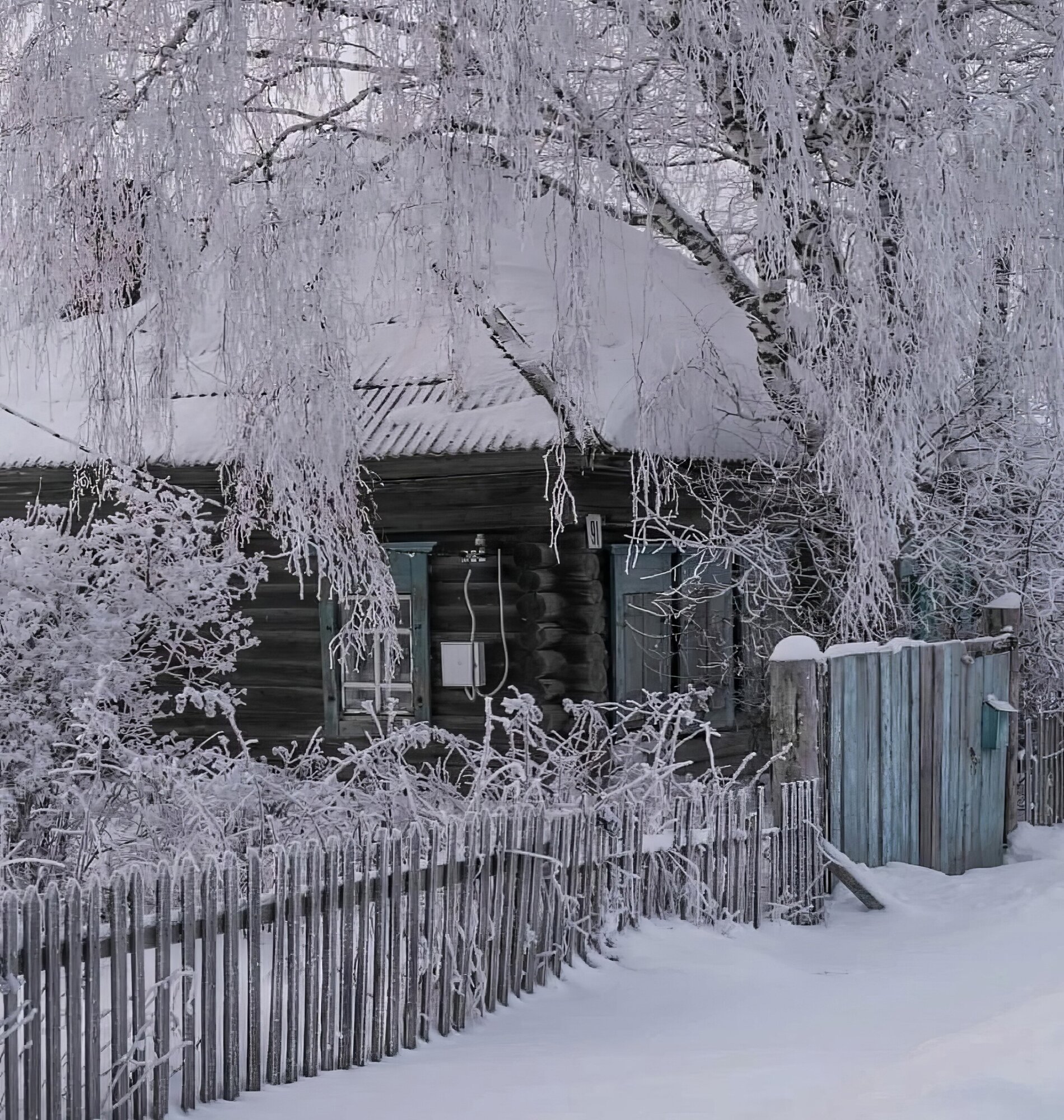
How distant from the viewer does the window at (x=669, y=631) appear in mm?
11102

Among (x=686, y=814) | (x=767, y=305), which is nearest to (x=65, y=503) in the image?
(x=767, y=305)

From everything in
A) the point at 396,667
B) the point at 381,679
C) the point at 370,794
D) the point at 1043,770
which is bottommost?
the point at 1043,770

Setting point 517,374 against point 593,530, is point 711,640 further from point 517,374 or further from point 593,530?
point 517,374

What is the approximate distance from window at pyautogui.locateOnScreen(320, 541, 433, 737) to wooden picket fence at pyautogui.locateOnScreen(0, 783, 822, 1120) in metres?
4.36

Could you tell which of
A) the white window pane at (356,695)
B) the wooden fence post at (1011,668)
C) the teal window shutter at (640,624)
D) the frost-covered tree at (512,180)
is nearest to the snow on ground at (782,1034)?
the wooden fence post at (1011,668)

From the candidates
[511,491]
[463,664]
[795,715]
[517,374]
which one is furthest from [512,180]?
[463,664]

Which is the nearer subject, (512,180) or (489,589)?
(512,180)

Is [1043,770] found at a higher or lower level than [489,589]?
lower

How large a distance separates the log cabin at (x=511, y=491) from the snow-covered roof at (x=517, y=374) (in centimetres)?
2

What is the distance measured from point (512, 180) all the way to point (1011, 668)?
4.67 meters

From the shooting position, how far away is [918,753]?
28.5 feet

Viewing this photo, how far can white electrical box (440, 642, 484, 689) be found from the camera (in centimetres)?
1095

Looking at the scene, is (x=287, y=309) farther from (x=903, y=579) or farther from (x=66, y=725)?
(x=903, y=579)

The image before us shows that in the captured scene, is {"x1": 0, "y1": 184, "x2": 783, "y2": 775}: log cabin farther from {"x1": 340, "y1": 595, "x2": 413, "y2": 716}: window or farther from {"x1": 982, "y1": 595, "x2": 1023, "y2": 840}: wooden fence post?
{"x1": 982, "y1": 595, "x2": 1023, "y2": 840}: wooden fence post
